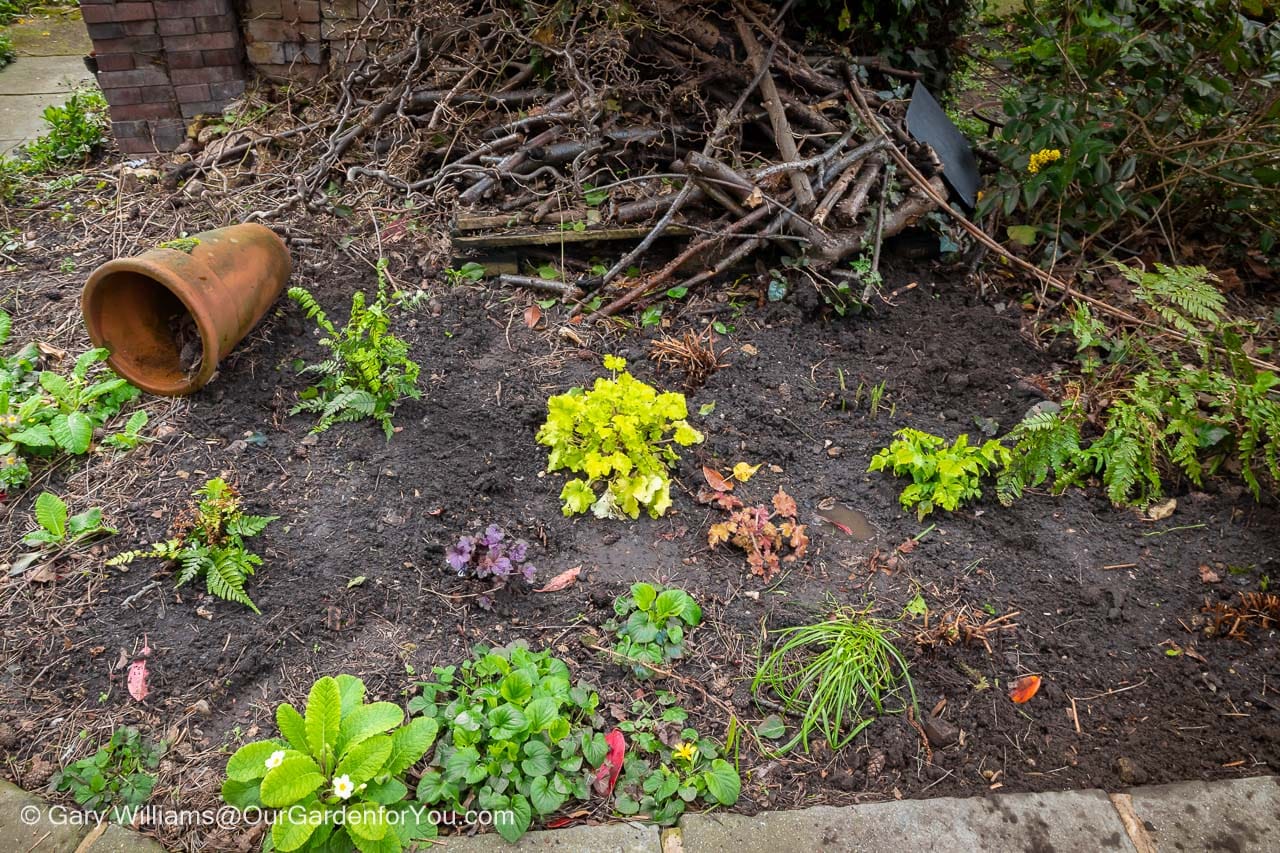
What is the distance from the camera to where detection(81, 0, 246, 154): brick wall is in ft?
14.3

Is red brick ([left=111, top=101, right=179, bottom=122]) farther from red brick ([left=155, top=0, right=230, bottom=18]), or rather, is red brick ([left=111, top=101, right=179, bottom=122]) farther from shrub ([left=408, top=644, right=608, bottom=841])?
shrub ([left=408, top=644, right=608, bottom=841])

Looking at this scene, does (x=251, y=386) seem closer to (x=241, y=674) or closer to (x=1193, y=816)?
(x=241, y=674)

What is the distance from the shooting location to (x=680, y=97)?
13.6 ft

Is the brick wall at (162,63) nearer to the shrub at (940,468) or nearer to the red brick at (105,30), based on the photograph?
the red brick at (105,30)

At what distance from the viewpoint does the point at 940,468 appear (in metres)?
2.81

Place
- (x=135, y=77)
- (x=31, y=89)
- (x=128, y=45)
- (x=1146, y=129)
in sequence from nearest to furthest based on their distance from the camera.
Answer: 1. (x=1146, y=129)
2. (x=128, y=45)
3. (x=135, y=77)
4. (x=31, y=89)

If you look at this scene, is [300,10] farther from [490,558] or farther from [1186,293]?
[1186,293]

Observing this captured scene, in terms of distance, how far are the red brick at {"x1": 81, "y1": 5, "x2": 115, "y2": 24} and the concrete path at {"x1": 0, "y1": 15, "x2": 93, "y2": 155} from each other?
1302mm

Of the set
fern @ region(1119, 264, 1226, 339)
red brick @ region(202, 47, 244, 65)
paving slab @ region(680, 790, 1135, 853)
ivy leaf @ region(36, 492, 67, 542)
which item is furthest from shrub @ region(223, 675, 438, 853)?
red brick @ region(202, 47, 244, 65)

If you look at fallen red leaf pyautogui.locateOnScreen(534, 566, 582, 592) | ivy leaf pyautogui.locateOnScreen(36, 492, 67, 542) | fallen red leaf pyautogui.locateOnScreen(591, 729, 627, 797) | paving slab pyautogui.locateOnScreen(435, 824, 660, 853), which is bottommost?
paving slab pyautogui.locateOnScreen(435, 824, 660, 853)

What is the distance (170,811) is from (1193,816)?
2.69 metres

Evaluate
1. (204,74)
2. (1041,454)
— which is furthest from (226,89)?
(1041,454)

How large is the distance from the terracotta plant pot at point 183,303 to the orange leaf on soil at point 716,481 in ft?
6.46

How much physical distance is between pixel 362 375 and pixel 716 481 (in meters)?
1.46
